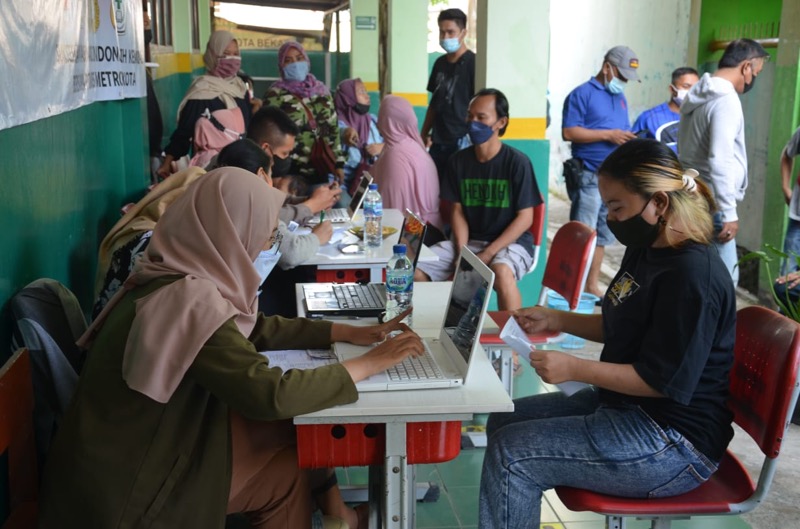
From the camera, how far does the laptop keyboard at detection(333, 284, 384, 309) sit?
2867mm

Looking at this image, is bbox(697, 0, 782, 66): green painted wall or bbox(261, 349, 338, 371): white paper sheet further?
bbox(697, 0, 782, 66): green painted wall

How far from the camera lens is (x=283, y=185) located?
4551 mm

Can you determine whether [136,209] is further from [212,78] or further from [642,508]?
[212,78]

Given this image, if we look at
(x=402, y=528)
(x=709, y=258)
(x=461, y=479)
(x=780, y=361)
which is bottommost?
(x=461, y=479)

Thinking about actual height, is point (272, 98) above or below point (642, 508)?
above

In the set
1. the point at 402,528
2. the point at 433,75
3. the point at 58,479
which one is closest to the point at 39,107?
the point at 58,479

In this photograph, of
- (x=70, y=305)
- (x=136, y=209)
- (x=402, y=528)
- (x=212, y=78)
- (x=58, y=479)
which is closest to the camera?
(x=58, y=479)

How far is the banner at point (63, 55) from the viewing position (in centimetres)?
223

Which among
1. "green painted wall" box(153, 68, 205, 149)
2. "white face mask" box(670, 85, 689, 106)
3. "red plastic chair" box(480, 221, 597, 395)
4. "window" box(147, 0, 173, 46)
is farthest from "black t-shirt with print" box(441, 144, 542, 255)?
"window" box(147, 0, 173, 46)

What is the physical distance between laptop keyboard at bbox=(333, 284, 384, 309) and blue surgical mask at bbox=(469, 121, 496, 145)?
5.07 ft

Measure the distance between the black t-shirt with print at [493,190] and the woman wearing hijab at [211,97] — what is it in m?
1.63

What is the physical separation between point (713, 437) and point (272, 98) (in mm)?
4744

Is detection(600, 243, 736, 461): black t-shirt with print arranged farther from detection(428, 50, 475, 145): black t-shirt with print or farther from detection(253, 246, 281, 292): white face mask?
detection(428, 50, 475, 145): black t-shirt with print

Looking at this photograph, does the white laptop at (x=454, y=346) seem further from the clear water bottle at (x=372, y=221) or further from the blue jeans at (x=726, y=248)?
the blue jeans at (x=726, y=248)
